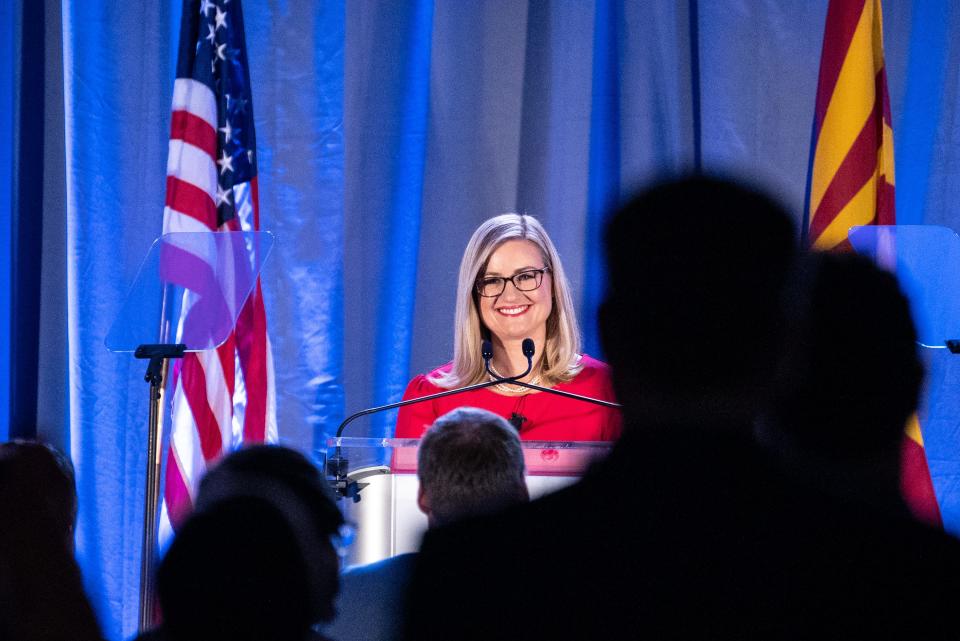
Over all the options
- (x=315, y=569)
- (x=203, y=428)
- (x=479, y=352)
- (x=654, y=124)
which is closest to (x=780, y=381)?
(x=315, y=569)

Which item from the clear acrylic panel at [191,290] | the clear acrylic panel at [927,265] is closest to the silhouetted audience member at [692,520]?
the clear acrylic panel at [927,265]

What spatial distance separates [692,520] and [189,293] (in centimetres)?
205

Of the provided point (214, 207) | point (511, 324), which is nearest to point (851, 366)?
point (511, 324)

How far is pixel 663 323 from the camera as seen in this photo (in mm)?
662

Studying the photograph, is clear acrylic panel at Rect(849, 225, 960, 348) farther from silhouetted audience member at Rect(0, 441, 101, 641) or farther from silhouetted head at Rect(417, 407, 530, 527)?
silhouetted audience member at Rect(0, 441, 101, 641)

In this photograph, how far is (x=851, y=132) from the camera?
2957 millimetres

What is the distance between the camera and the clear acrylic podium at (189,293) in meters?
2.38

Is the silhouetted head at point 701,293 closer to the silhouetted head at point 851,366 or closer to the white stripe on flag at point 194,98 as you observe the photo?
the silhouetted head at point 851,366

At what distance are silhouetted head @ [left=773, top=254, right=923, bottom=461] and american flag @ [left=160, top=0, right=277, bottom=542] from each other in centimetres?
220

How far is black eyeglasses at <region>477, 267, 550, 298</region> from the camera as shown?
9.30ft

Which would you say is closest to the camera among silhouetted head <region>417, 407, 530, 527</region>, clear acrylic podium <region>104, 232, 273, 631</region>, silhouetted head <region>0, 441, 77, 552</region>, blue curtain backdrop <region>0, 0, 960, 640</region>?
silhouetted head <region>0, 441, 77, 552</region>

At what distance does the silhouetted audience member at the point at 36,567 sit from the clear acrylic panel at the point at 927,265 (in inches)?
73.5

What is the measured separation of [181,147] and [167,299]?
2.92 ft

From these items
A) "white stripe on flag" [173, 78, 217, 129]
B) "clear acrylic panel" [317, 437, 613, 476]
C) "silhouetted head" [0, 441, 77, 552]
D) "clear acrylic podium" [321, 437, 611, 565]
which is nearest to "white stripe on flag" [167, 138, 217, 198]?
"white stripe on flag" [173, 78, 217, 129]
